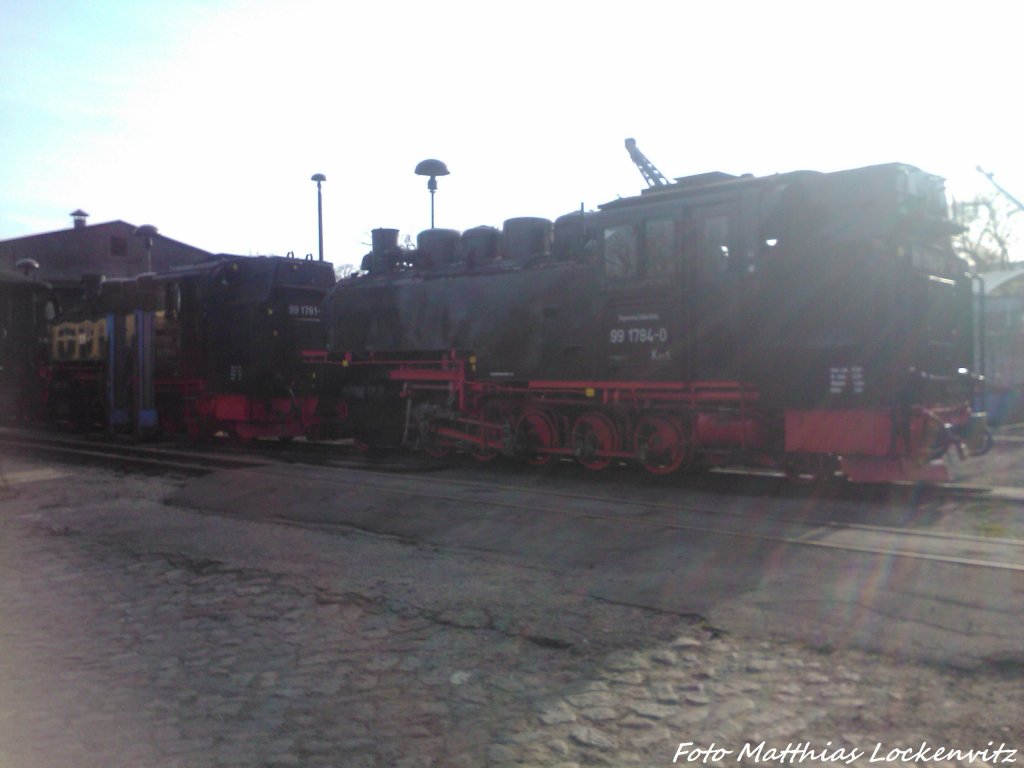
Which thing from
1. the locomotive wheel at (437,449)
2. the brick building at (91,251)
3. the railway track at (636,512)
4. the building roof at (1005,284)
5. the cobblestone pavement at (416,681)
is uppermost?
the brick building at (91,251)

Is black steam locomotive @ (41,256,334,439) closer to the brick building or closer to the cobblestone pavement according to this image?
the cobblestone pavement

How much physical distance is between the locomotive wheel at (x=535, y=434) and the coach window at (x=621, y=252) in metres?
2.31

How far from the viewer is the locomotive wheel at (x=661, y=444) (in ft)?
36.6

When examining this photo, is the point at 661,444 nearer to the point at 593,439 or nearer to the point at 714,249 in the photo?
the point at 593,439

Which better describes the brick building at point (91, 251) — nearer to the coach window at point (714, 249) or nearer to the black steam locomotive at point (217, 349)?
the black steam locomotive at point (217, 349)

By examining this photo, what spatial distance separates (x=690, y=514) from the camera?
9062 mm

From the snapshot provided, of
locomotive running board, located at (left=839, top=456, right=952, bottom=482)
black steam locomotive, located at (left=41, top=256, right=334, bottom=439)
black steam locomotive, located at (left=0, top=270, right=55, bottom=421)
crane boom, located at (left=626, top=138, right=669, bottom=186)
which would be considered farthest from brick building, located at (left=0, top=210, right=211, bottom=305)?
locomotive running board, located at (left=839, top=456, right=952, bottom=482)

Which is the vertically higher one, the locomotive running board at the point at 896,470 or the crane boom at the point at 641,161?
the crane boom at the point at 641,161

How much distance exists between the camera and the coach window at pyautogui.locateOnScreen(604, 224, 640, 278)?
36.9 feet

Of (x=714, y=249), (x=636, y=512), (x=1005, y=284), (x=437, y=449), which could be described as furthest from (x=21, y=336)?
(x=1005, y=284)

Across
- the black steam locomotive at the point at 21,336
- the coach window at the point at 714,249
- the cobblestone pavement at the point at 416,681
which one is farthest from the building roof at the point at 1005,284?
the black steam locomotive at the point at 21,336

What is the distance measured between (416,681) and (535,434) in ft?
26.1

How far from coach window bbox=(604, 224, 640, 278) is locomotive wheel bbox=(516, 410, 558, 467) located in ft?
7.59

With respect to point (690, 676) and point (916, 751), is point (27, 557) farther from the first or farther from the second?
point (916, 751)
